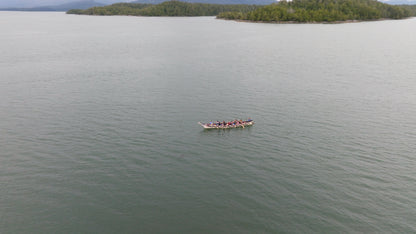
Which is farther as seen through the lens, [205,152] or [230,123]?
[230,123]

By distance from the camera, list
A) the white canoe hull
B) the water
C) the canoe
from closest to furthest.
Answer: the water → the white canoe hull → the canoe

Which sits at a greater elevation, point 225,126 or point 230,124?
point 230,124

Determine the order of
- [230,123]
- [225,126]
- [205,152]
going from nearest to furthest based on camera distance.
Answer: [205,152] < [225,126] < [230,123]

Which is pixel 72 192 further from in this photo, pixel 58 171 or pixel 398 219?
pixel 398 219

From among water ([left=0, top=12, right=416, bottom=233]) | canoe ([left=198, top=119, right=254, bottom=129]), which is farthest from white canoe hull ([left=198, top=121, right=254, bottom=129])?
water ([left=0, top=12, right=416, bottom=233])

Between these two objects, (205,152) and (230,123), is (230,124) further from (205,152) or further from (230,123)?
(205,152)

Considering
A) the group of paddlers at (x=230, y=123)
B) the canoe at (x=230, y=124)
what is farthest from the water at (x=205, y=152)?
the group of paddlers at (x=230, y=123)

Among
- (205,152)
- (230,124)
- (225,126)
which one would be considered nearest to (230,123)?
(230,124)

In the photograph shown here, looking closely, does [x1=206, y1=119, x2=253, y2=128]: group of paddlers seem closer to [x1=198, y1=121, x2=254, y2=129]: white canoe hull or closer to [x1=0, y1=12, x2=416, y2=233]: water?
[x1=198, y1=121, x2=254, y2=129]: white canoe hull

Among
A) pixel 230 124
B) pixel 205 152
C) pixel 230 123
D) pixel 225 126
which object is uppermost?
pixel 230 123
